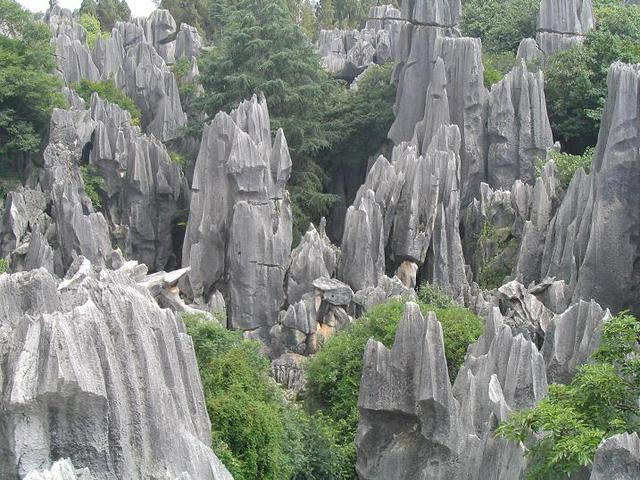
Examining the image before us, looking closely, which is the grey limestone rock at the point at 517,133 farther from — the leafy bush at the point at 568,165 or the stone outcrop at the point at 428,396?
the stone outcrop at the point at 428,396

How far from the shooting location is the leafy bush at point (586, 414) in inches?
474

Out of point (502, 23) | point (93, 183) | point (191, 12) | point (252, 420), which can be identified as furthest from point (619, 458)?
point (191, 12)

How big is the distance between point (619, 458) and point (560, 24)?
32929mm

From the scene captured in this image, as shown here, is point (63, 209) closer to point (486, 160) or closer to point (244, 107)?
point (244, 107)

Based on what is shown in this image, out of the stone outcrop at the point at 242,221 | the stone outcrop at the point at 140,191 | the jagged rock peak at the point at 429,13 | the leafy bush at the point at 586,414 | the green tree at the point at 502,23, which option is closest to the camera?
the leafy bush at the point at 586,414

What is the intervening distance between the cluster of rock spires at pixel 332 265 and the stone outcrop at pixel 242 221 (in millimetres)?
59

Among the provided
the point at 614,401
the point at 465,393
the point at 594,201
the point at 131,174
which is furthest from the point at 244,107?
the point at 614,401

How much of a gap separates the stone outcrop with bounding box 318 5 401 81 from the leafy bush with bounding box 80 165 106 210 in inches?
668

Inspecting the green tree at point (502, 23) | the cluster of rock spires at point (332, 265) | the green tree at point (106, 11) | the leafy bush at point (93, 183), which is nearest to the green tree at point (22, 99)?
the cluster of rock spires at point (332, 265)

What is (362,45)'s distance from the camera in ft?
173

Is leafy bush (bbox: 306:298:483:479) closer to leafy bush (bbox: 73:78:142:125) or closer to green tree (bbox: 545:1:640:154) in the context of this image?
green tree (bbox: 545:1:640:154)

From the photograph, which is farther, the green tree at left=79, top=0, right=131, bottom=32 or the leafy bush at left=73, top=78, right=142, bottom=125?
the green tree at left=79, top=0, right=131, bottom=32

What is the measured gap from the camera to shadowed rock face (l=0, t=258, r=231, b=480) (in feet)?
41.6

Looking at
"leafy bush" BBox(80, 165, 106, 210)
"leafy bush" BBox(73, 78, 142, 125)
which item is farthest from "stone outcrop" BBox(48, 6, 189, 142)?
"leafy bush" BBox(80, 165, 106, 210)
